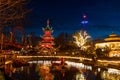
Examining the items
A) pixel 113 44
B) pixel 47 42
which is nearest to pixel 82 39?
pixel 47 42

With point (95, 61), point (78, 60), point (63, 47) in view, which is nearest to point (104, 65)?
point (95, 61)

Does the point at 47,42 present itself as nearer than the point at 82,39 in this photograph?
Yes

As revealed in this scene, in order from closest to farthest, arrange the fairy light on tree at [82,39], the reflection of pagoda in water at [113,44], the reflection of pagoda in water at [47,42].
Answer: the reflection of pagoda in water at [113,44]
the reflection of pagoda in water at [47,42]
the fairy light on tree at [82,39]

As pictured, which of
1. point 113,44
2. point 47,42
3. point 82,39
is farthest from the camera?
point 82,39

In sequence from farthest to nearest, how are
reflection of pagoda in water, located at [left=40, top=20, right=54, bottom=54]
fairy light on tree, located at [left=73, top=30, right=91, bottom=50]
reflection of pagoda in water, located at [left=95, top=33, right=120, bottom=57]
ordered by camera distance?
fairy light on tree, located at [left=73, top=30, right=91, bottom=50], reflection of pagoda in water, located at [left=40, top=20, right=54, bottom=54], reflection of pagoda in water, located at [left=95, top=33, right=120, bottom=57]

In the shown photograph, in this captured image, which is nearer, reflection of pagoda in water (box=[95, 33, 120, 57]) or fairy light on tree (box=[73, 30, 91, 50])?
reflection of pagoda in water (box=[95, 33, 120, 57])

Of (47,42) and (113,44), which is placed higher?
(47,42)

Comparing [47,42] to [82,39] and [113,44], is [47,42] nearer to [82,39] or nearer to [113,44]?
[82,39]

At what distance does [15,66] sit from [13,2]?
31920mm

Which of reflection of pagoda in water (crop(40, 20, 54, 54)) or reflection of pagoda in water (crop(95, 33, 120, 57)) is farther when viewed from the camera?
reflection of pagoda in water (crop(40, 20, 54, 54))

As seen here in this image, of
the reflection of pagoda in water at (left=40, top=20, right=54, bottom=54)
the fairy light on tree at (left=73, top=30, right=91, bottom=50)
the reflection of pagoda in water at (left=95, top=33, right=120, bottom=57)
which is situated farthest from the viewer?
the fairy light on tree at (left=73, top=30, right=91, bottom=50)

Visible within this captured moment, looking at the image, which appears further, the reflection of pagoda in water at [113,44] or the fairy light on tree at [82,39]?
the fairy light on tree at [82,39]

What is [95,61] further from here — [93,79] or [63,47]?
[63,47]

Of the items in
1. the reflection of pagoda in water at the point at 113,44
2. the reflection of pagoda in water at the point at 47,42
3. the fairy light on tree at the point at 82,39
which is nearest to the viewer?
the reflection of pagoda in water at the point at 113,44
